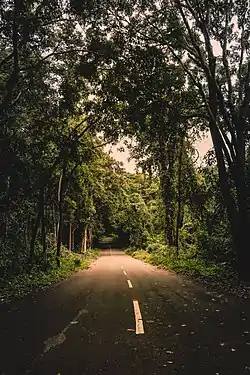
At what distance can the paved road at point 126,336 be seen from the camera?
5.04 m

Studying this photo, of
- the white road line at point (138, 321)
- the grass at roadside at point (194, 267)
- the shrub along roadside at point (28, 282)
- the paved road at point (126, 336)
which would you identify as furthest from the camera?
the grass at roadside at point (194, 267)

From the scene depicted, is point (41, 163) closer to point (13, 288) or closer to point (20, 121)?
Answer: point (20, 121)

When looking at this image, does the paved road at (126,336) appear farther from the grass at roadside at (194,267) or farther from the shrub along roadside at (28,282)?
the grass at roadside at (194,267)

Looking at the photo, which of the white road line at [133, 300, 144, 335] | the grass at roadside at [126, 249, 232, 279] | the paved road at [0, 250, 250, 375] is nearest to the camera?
the paved road at [0, 250, 250, 375]

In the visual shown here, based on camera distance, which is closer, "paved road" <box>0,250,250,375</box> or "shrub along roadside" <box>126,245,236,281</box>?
"paved road" <box>0,250,250,375</box>

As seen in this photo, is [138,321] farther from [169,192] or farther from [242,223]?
[169,192]

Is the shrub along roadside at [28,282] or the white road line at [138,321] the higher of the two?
the shrub along roadside at [28,282]

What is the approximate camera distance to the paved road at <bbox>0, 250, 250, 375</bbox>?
5.04 m

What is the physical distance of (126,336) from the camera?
670 centimetres

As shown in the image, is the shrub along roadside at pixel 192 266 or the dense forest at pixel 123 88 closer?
the dense forest at pixel 123 88

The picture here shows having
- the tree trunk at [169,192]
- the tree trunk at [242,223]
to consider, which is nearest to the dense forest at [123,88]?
the tree trunk at [242,223]

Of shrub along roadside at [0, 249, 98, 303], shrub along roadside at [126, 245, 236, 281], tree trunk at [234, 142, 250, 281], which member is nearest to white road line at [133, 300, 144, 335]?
shrub along roadside at [0, 249, 98, 303]

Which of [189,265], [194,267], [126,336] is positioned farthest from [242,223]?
[126,336]

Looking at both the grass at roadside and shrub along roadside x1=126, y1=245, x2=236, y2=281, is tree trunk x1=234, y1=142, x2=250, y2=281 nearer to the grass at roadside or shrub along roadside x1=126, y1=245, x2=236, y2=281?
shrub along roadside x1=126, y1=245, x2=236, y2=281
